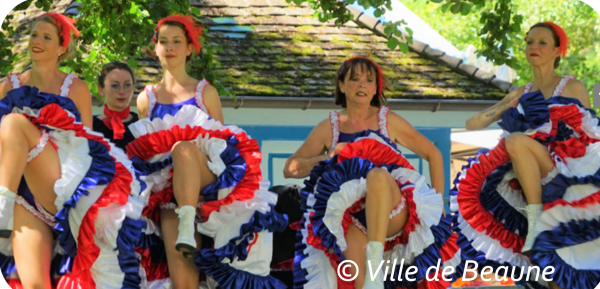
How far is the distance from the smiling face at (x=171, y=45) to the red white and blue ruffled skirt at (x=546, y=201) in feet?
6.23

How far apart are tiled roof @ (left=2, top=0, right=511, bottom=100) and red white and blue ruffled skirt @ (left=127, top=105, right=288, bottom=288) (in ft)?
14.8

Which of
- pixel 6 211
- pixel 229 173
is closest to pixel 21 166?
pixel 6 211

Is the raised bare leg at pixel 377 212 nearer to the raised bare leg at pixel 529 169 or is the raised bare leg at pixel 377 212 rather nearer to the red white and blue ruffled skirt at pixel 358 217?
the red white and blue ruffled skirt at pixel 358 217

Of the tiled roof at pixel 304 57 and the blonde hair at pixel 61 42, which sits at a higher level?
the blonde hair at pixel 61 42

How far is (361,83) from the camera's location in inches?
193

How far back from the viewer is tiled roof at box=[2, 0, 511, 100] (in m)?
9.47

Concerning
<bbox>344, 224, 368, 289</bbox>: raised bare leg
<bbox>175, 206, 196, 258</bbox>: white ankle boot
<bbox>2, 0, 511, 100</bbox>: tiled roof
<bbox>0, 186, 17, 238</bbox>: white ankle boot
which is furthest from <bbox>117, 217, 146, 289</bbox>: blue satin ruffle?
<bbox>2, 0, 511, 100</bbox>: tiled roof

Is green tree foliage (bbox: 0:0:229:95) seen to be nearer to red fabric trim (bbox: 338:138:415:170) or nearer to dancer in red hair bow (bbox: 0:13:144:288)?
dancer in red hair bow (bbox: 0:13:144:288)

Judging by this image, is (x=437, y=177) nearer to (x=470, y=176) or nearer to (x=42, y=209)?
(x=470, y=176)

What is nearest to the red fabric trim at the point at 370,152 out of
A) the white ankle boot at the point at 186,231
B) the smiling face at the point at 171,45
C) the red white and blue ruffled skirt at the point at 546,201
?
the red white and blue ruffled skirt at the point at 546,201

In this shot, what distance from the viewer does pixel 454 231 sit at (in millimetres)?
5094

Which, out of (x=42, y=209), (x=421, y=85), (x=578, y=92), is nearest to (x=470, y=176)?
(x=578, y=92)

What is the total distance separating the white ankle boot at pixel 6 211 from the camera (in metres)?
3.91

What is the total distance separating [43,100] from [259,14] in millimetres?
7043
